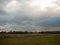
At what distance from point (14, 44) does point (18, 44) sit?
1.98ft

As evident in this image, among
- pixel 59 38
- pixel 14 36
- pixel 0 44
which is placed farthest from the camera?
pixel 14 36

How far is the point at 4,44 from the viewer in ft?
71.6

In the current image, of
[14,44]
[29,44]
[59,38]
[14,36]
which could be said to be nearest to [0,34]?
[14,44]

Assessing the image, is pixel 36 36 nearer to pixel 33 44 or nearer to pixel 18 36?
pixel 18 36

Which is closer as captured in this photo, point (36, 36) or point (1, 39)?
point (1, 39)

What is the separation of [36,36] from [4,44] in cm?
971

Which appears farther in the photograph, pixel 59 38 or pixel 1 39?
Result: pixel 59 38

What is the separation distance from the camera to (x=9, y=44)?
72.8ft

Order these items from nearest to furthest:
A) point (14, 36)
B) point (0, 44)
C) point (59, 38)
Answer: point (0, 44), point (59, 38), point (14, 36)

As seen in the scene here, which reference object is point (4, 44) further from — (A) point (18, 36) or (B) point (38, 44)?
(A) point (18, 36)

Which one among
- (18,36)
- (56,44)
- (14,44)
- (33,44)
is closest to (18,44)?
(14,44)

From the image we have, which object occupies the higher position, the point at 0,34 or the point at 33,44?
the point at 0,34

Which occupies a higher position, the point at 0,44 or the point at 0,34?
the point at 0,34

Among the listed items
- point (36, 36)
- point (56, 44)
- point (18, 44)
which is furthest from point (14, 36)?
point (56, 44)
